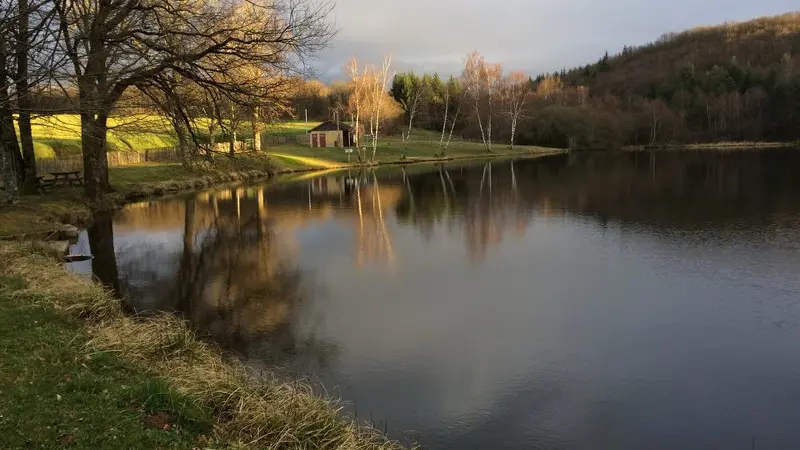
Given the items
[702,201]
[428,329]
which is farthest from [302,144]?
[428,329]

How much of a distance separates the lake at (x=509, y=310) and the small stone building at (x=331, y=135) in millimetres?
44016

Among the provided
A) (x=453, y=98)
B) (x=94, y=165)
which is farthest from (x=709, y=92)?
(x=94, y=165)

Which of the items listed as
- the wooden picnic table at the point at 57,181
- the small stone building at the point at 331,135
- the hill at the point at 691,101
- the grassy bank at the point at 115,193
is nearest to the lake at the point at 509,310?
the grassy bank at the point at 115,193

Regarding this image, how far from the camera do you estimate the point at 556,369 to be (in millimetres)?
8258

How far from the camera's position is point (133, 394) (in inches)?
212

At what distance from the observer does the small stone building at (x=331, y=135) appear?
2625 inches

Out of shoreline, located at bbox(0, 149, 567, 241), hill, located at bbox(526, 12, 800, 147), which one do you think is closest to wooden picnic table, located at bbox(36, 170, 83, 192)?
shoreline, located at bbox(0, 149, 567, 241)

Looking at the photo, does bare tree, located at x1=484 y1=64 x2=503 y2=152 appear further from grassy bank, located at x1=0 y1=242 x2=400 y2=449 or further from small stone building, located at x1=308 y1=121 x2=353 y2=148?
grassy bank, located at x1=0 y1=242 x2=400 y2=449

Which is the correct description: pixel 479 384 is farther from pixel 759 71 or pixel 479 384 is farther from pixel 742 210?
pixel 759 71

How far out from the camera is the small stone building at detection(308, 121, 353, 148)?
66688 mm

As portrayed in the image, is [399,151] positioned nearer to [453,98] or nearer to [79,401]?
[453,98]

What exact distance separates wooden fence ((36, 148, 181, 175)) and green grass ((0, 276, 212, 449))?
2315 cm

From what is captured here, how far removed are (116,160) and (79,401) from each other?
3526 cm

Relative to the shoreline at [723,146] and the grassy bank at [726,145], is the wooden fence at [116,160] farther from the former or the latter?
the grassy bank at [726,145]
